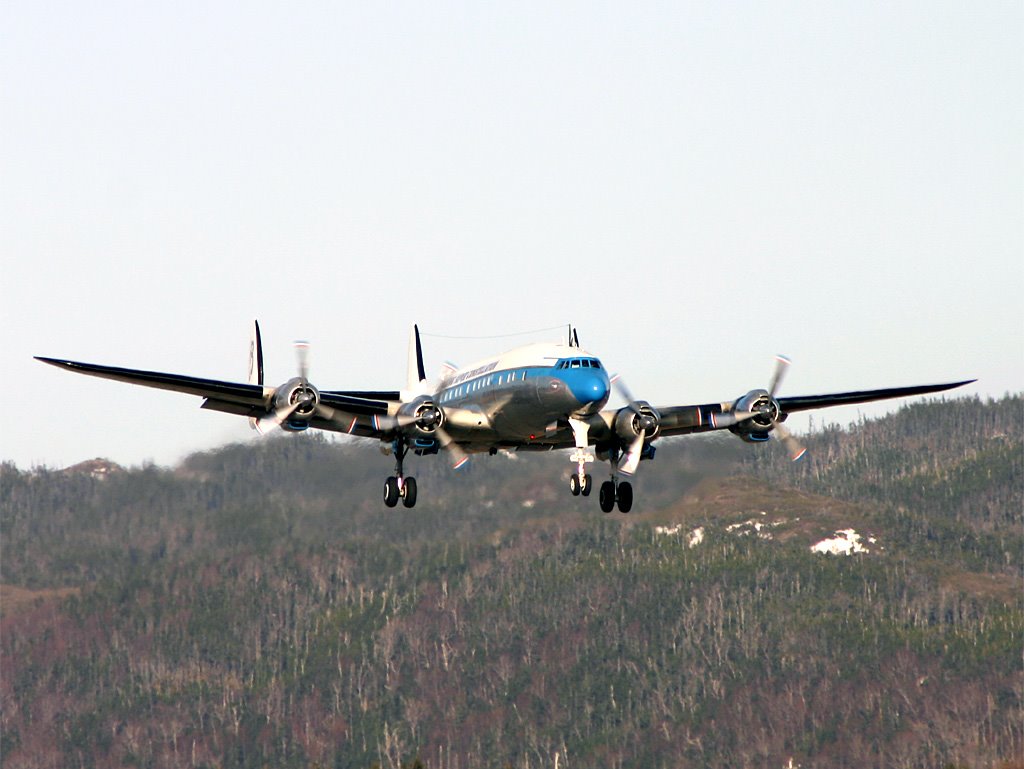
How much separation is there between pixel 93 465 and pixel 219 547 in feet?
49.3

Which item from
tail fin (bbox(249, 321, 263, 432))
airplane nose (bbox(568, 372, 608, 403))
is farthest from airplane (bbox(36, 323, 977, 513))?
tail fin (bbox(249, 321, 263, 432))

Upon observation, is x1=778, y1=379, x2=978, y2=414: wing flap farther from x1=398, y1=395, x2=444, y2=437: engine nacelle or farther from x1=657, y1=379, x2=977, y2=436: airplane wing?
x1=398, y1=395, x2=444, y2=437: engine nacelle

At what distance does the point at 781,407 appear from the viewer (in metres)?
51.3

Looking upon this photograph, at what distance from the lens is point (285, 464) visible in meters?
105

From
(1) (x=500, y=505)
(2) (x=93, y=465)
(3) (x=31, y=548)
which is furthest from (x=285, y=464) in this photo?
(3) (x=31, y=548)

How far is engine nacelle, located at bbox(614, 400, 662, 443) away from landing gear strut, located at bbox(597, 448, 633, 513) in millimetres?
1173

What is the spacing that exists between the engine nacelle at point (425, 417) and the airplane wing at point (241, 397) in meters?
1.35

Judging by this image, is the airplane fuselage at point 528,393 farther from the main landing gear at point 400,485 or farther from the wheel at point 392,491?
the wheel at point 392,491

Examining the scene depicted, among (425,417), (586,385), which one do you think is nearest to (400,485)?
(425,417)

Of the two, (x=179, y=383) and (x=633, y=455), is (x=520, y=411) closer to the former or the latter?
(x=633, y=455)

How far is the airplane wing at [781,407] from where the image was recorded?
169 ft

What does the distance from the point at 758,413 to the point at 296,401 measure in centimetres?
1456

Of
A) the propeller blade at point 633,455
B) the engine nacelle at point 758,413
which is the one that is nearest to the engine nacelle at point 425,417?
the propeller blade at point 633,455

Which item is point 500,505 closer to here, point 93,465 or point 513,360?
point 93,465
